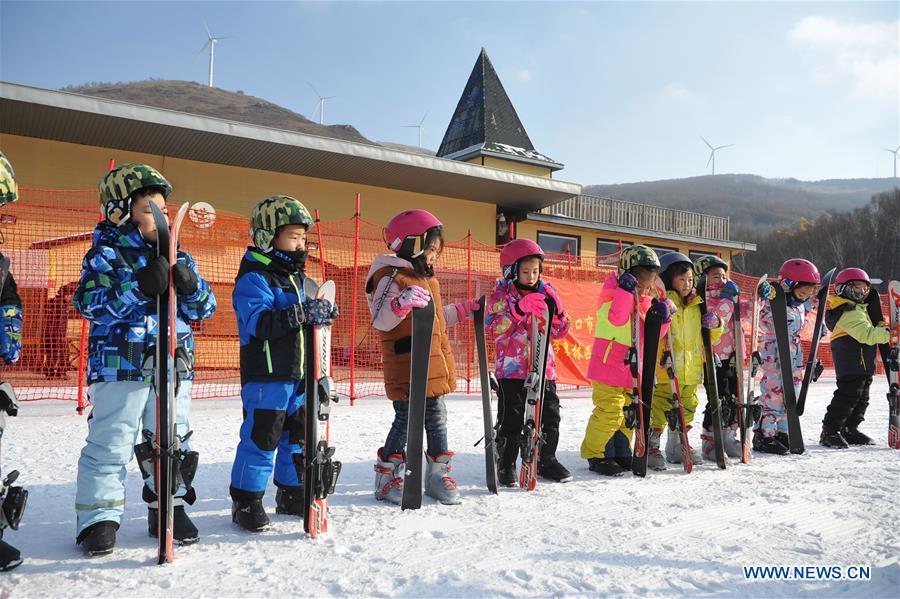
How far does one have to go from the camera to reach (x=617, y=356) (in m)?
5.01

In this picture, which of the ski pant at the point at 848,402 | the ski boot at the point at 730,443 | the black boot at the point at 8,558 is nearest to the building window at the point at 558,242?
the ski pant at the point at 848,402

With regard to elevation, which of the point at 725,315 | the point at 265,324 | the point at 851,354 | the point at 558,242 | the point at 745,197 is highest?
the point at 745,197

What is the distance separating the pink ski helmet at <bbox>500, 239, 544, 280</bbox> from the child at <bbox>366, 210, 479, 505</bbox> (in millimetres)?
732

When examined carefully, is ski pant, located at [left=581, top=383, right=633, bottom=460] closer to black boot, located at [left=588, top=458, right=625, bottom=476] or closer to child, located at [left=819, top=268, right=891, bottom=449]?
black boot, located at [left=588, top=458, right=625, bottom=476]

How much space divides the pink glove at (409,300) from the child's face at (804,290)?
4.53 m

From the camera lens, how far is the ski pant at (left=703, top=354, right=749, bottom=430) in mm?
5766

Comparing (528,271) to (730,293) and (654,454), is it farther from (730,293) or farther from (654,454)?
(730,293)

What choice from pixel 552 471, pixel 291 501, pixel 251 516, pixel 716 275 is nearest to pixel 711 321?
pixel 716 275

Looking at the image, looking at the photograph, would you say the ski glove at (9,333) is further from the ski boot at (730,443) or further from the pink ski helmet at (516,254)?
the ski boot at (730,443)

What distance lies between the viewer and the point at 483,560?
→ 3039 mm

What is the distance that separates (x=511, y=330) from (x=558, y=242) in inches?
678

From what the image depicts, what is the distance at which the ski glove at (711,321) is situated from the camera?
17.7ft

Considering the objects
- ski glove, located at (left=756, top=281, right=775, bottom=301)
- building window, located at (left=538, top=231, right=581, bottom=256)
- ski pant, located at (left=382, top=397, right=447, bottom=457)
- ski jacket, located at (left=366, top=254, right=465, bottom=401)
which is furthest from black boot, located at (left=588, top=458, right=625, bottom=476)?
building window, located at (left=538, top=231, right=581, bottom=256)

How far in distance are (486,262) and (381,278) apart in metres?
10.6
